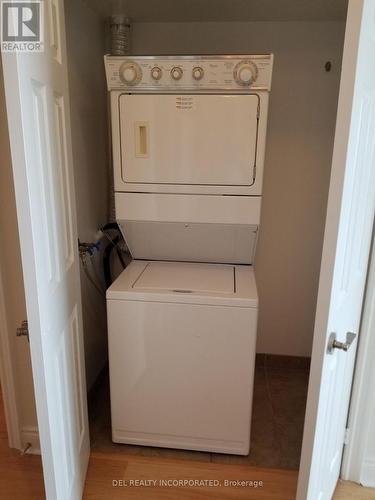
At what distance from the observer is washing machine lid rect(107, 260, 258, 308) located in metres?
1.62

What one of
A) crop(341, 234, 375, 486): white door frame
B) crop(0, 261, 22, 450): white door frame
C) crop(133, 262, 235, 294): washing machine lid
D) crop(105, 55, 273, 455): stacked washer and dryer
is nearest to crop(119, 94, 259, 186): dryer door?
crop(105, 55, 273, 455): stacked washer and dryer

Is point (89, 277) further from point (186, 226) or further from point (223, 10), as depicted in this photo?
point (223, 10)

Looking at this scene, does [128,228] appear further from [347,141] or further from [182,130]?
[347,141]

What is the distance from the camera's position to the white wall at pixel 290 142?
207cm

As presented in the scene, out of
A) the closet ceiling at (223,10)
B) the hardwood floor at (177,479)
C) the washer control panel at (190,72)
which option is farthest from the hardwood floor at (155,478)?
the closet ceiling at (223,10)

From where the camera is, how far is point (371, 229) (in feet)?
4.59

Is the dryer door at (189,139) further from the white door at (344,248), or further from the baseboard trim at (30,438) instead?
the baseboard trim at (30,438)

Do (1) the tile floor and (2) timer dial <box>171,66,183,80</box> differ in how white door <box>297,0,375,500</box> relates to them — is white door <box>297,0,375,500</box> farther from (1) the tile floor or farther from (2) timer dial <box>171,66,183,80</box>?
(2) timer dial <box>171,66,183,80</box>

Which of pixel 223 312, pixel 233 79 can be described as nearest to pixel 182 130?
pixel 233 79

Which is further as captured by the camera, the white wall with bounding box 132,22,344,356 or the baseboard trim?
the white wall with bounding box 132,22,344,356

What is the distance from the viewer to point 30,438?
183 cm

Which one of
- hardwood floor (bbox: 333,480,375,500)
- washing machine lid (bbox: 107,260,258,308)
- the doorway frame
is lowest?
hardwood floor (bbox: 333,480,375,500)

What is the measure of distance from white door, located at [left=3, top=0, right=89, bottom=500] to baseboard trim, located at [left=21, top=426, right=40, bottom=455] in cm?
38

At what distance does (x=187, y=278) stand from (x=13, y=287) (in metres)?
0.79
